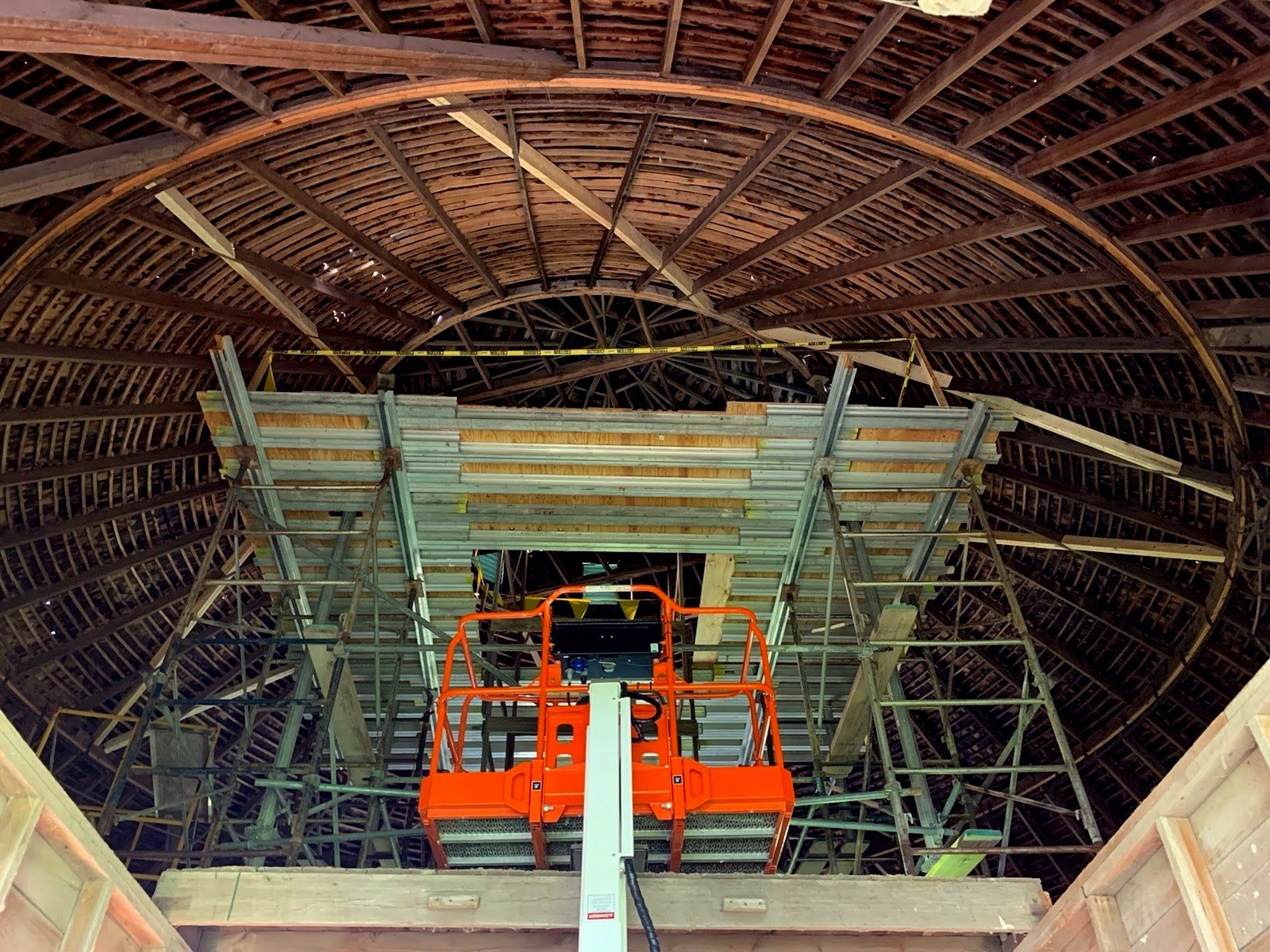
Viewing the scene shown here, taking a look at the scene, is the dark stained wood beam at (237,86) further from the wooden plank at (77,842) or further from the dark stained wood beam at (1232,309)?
the dark stained wood beam at (1232,309)

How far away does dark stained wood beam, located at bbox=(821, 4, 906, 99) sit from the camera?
27.8 ft

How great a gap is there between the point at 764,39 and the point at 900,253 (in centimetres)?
367

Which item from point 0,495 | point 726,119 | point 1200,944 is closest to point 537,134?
point 726,119

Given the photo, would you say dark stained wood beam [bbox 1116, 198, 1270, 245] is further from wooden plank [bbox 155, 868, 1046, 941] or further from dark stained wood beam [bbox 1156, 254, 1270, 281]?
wooden plank [bbox 155, 868, 1046, 941]

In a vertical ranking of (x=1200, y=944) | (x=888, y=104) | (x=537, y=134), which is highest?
(x=537, y=134)

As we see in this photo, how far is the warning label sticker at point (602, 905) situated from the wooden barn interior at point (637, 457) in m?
0.02

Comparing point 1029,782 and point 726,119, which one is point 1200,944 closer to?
point 726,119

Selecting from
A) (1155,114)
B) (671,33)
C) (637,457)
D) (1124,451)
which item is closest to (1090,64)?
(1155,114)

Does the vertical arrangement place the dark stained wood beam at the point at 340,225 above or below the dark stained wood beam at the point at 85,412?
above

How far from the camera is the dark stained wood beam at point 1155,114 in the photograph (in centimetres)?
818

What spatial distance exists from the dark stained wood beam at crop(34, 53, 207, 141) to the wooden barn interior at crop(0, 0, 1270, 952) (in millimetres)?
38

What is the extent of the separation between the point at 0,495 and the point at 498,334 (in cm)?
987

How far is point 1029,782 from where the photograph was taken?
63.6ft

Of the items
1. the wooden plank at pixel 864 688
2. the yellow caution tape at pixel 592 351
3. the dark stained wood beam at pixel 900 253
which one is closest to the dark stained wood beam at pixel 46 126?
the yellow caution tape at pixel 592 351
